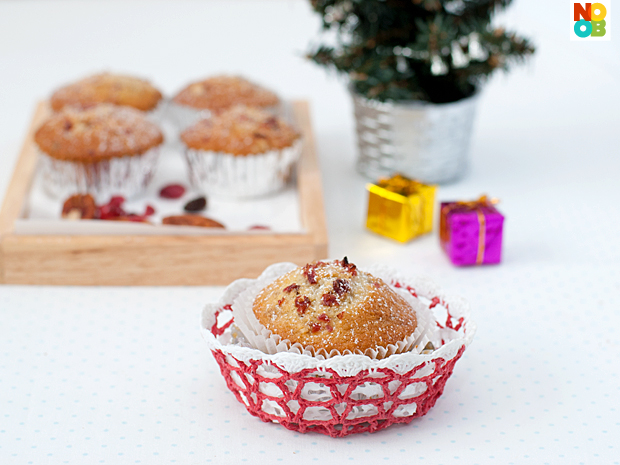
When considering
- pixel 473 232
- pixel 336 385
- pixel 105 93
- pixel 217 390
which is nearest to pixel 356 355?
pixel 336 385

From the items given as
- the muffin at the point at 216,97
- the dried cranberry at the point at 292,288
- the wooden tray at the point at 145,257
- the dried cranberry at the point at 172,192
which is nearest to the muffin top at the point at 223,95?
the muffin at the point at 216,97

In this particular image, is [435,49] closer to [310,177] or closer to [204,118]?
[310,177]

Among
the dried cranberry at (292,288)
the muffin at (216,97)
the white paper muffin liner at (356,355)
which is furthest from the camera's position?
the muffin at (216,97)

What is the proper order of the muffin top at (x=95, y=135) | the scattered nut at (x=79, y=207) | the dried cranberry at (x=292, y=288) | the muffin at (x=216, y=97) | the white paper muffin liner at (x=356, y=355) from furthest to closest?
the muffin at (x=216, y=97) < the muffin top at (x=95, y=135) < the scattered nut at (x=79, y=207) < the dried cranberry at (x=292, y=288) < the white paper muffin liner at (x=356, y=355)

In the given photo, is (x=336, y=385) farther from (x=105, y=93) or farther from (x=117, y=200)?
(x=105, y=93)

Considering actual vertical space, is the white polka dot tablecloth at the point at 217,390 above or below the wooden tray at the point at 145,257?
below

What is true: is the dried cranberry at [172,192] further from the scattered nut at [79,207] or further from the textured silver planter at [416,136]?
the textured silver planter at [416,136]
